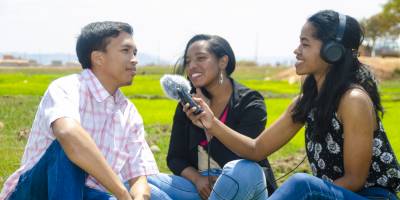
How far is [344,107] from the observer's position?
3301mm

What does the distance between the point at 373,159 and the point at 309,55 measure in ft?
2.09

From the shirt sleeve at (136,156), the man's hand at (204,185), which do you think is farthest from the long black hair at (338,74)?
the shirt sleeve at (136,156)

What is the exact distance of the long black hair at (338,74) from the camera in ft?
11.1

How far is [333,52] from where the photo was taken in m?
3.36

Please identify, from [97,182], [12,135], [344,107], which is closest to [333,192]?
[344,107]

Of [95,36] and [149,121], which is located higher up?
[95,36]

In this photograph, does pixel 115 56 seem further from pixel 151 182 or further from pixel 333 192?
pixel 333 192

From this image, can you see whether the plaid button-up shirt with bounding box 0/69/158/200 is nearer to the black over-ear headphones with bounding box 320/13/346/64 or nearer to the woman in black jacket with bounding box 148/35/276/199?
the woman in black jacket with bounding box 148/35/276/199

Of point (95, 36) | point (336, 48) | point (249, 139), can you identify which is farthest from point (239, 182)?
point (95, 36)

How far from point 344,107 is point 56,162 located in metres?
1.45

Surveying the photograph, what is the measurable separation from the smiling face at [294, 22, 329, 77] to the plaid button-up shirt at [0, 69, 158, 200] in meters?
0.99

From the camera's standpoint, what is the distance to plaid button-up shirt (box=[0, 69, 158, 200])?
11.1ft

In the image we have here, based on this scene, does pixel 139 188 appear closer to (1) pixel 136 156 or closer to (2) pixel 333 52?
(1) pixel 136 156

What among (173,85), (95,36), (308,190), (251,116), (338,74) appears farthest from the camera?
(251,116)
